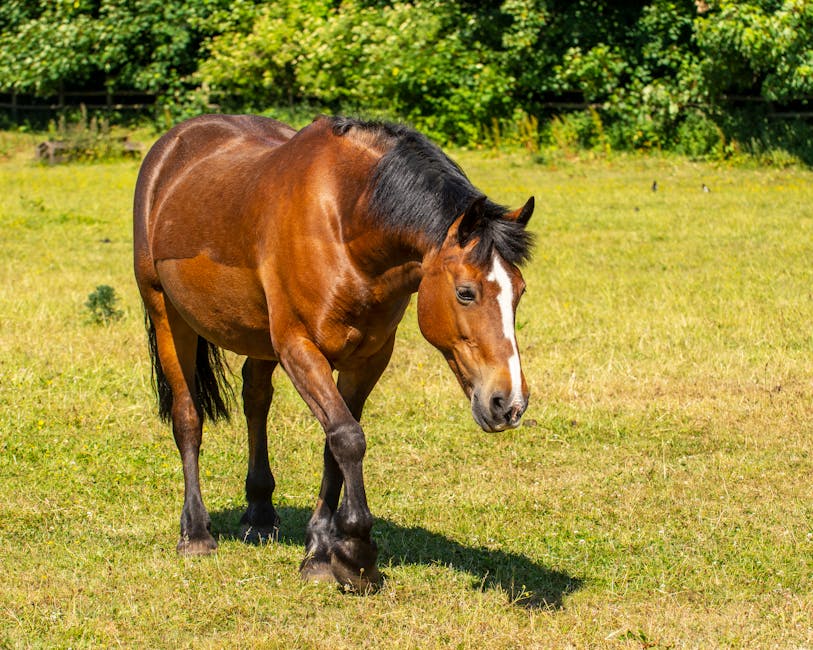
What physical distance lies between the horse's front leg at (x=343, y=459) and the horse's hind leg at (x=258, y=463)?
911mm

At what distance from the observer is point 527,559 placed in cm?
529

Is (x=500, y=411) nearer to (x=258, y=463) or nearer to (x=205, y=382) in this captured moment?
(x=258, y=463)

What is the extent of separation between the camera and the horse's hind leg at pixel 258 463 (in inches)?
227

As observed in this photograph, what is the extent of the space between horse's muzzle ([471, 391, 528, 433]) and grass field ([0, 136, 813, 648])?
2.91 ft

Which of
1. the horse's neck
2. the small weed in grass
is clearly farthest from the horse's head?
the small weed in grass

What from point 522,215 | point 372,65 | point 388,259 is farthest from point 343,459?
point 372,65

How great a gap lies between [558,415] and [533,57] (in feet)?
55.5

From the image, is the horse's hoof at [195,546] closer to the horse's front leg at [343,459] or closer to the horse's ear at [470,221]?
the horse's front leg at [343,459]

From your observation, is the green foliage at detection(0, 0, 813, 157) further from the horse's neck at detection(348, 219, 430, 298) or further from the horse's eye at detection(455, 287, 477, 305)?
the horse's eye at detection(455, 287, 477, 305)

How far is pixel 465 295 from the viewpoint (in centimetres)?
425

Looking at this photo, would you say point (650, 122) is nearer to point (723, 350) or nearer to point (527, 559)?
point (723, 350)

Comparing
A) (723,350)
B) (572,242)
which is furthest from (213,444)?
(572,242)

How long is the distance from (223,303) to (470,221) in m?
1.64

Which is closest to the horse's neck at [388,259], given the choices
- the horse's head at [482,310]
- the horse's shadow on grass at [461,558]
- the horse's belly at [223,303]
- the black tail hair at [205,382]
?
the horse's head at [482,310]
